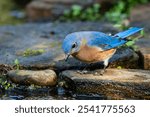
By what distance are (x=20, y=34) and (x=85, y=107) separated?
9.26 feet

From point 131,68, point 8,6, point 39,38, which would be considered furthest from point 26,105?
point 8,6

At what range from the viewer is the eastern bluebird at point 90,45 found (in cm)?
483

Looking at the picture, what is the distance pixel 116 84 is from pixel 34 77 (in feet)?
2.80

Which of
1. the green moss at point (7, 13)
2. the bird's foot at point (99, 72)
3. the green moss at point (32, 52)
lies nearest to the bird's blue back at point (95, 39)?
the bird's foot at point (99, 72)

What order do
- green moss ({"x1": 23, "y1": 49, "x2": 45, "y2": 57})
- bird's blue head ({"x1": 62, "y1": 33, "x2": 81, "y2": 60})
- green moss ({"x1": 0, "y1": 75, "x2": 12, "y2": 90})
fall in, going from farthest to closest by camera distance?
green moss ({"x1": 23, "y1": 49, "x2": 45, "y2": 57}) → green moss ({"x1": 0, "y1": 75, "x2": 12, "y2": 90}) → bird's blue head ({"x1": 62, "y1": 33, "x2": 81, "y2": 60})

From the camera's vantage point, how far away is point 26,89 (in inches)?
204

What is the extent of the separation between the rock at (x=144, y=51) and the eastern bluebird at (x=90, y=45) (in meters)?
0.39

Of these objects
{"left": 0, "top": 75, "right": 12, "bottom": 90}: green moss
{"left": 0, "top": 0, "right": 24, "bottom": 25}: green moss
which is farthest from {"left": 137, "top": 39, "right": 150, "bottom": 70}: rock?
{"left": 0, "top": 0, "right": 24, "bottom": 25}: green moss

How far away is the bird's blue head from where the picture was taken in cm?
477

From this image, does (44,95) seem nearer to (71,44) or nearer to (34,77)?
(34,77)

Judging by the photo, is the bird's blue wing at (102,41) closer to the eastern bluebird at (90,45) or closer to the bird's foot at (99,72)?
the eastern bluebird at (90,45)

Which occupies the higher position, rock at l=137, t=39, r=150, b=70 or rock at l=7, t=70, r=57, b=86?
rock at l=137, t=39, r=150, b=70

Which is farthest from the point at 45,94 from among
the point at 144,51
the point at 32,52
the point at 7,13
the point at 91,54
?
the point at 7,13

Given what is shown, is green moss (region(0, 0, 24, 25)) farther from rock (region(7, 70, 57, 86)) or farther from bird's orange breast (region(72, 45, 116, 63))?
bird's orange breast (region(72, 45, 116, 63))
